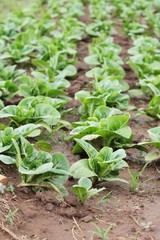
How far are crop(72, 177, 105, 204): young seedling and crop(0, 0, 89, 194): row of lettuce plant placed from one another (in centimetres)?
12

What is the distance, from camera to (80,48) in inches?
276

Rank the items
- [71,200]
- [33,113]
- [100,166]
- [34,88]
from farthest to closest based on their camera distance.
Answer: [34,88] < [33,113] < [100,166] < [71,200]

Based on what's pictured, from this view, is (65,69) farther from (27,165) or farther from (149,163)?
(27,165)

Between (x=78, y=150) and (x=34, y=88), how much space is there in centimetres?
101

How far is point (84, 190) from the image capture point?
10.6ft

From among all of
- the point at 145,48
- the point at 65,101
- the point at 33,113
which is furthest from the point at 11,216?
the point at 145,48

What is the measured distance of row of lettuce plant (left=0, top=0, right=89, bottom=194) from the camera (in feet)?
11.1

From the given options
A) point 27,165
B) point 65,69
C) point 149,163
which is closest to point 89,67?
point 65,69

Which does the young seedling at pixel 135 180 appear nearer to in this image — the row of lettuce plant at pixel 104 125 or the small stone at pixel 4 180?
the row of lettuce plant at pixel 104 125

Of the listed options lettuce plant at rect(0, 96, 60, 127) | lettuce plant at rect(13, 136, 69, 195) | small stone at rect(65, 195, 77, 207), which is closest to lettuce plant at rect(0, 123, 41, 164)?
lettuce plant at rect(13, 136, 69, 195)

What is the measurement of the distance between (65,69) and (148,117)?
114cm

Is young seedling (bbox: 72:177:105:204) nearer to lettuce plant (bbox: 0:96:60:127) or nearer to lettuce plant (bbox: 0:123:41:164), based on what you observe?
lettuce plant (bbox: 0:123:41:164)

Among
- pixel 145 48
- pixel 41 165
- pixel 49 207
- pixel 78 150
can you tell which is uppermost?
pixel 41 165

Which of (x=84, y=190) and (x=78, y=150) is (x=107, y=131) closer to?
(x=78, y=150)
